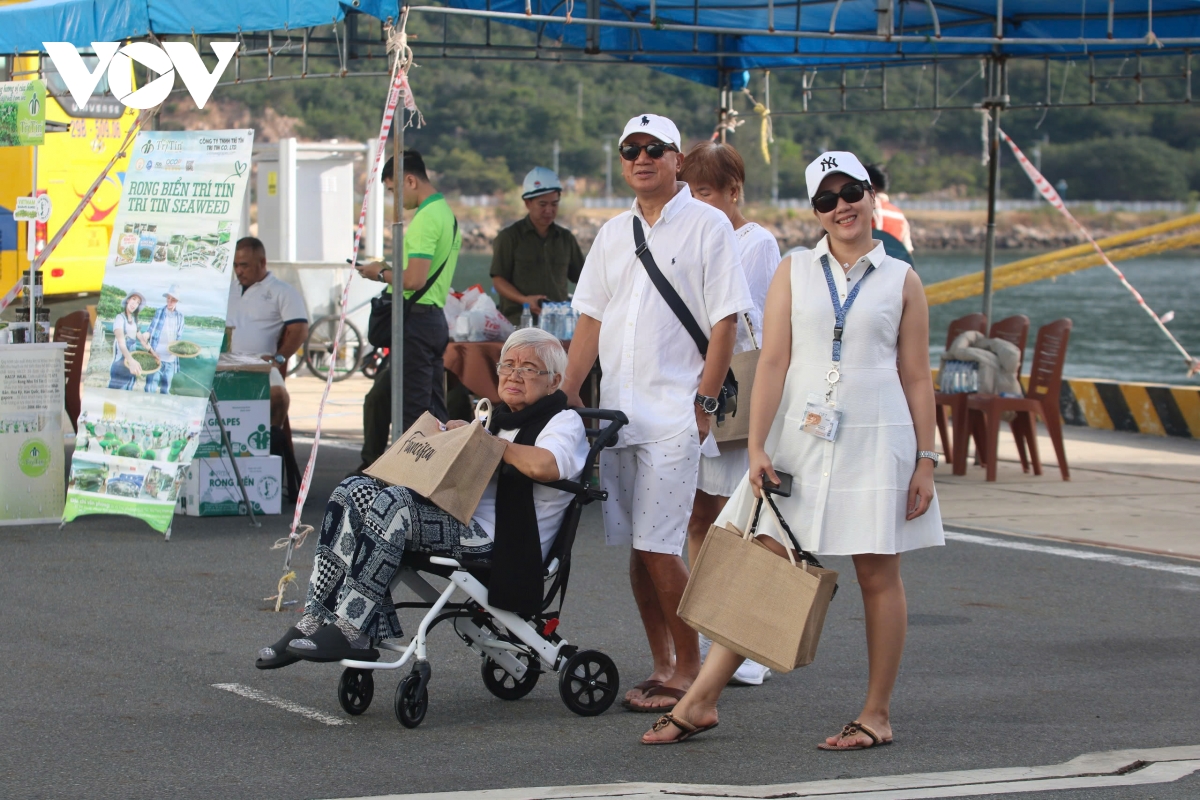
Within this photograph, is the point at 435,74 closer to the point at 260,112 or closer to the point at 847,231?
the point at 260,112

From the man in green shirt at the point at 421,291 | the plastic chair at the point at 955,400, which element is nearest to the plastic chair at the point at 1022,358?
the plastic chair at the point at 955,400

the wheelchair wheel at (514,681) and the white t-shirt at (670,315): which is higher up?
the white t-shirt at (670,315)

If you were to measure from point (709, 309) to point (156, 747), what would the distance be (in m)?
2.16

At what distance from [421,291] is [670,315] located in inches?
166

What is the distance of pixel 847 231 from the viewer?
4695mm

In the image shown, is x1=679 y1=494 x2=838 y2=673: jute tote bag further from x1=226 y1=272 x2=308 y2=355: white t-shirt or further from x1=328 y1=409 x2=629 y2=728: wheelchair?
x1=226 y1=272 x2=308 y2=355: white t-shirt

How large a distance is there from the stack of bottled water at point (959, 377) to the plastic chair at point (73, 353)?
19.1ft

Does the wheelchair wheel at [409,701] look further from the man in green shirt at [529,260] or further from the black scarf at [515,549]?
the man in green shirt at [529,260]

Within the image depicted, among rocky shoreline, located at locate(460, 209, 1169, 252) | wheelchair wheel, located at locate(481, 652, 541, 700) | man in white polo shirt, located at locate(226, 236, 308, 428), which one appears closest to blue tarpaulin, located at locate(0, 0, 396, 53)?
man in white polo shirt, located at locate(226, 236, 308, 428)

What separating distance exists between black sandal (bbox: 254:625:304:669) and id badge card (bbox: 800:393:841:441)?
167 cm

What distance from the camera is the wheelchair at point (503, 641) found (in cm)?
493

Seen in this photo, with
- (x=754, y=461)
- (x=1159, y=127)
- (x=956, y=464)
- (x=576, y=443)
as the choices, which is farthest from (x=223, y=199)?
(x=1159, y=127)

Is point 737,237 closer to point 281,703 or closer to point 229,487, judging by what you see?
point 281,703

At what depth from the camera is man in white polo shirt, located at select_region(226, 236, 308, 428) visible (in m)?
9.48
